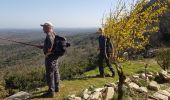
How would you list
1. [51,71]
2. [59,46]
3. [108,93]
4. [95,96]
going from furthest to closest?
[59,46], [51,71], [108,93], [95,96]

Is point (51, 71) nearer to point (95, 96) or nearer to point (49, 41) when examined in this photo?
point (49, 41)

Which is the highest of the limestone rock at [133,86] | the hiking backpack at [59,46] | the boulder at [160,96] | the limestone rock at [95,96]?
the hiking backpack at [59,46]

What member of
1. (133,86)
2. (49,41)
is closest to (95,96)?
(133,86)

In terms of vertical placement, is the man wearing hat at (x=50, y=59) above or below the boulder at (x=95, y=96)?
above

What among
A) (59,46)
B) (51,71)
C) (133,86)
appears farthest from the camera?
(133,86)

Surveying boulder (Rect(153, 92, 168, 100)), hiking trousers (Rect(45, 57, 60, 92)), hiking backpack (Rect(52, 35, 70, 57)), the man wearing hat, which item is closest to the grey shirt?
the man wearing hat

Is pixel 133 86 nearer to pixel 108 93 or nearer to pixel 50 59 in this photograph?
pixel 108 93

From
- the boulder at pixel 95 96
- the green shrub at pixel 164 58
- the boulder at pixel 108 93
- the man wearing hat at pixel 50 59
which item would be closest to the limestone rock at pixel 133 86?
the boulder at pixel 108 93

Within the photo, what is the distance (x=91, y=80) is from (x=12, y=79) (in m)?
25.2

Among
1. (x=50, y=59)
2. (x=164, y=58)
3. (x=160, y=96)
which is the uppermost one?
(x=50, y=59)

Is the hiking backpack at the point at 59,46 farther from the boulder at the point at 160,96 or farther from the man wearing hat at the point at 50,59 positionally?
the boulder at the point at 160,96

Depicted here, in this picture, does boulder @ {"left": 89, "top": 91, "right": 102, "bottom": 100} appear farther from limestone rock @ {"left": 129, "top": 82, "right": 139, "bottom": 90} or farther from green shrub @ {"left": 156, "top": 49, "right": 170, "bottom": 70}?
green shrub @ {"left": 156, "top": 49, "right": 170, "bottom": 70}

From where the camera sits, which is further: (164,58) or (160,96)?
(164,58)

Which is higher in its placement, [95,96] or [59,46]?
[59,46]
